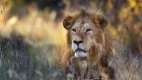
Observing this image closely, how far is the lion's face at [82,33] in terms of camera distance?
10844 millimetres

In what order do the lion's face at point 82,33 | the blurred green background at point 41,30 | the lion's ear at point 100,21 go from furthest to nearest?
the blurred green background at point 41,30 < the lion's ear at point 100,21 < the lion's face at point 82,33

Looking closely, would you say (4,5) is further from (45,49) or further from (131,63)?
(131,63)

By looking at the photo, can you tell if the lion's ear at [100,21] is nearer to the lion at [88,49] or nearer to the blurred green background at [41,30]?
the lion at [88,49]

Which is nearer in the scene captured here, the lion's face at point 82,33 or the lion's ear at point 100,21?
the lion's face at point 82,33

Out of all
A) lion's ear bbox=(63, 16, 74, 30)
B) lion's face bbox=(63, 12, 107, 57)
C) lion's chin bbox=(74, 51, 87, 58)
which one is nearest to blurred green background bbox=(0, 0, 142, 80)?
lion's ear bbox=(63, 16, 74, 30)

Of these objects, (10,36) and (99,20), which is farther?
(10,36)

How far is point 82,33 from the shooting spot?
1088 centimetres

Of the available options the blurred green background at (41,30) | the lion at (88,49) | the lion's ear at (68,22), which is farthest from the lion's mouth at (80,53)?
the blurred green background at (41,30)

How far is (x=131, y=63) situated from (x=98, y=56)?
0.70m

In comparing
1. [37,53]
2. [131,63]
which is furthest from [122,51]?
[37,53]

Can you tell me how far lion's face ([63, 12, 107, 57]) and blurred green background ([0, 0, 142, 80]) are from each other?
0.73 metres

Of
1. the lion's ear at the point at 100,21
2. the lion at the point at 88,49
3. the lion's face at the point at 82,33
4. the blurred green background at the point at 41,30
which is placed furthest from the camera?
the blurred green background at the point at 41,30

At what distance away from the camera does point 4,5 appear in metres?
12.1

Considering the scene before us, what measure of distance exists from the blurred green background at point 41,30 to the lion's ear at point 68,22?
51 centimetres
